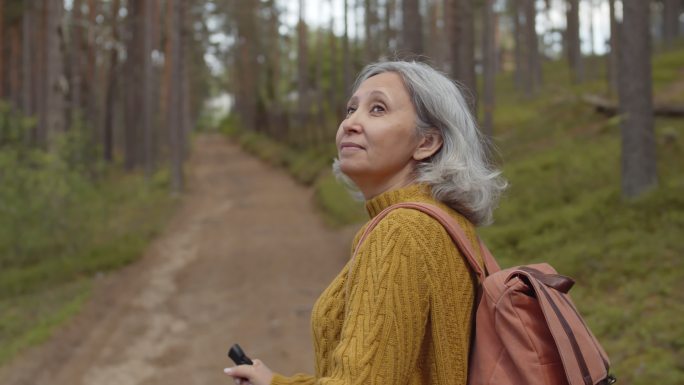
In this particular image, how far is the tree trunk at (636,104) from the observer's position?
10.7 metres

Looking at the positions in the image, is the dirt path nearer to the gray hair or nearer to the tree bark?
the gray hair

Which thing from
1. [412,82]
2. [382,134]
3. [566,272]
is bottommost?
[566,272]

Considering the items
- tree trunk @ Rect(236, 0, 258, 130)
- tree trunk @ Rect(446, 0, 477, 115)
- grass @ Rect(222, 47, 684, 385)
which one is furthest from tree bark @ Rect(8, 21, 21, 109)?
tree trunk @ Rect(446, 0, 477, 115)

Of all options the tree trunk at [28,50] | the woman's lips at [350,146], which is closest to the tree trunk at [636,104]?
the woman's lips at [350,146]

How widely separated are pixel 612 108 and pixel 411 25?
7.30 metres

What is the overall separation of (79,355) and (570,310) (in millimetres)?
8423

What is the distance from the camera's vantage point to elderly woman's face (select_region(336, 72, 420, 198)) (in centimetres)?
208

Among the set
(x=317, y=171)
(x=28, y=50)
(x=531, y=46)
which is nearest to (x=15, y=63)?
(x=28, y=50)

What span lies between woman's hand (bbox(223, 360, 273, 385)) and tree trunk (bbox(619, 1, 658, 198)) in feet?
31.4

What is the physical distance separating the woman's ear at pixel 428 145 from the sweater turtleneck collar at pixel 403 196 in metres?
0.09

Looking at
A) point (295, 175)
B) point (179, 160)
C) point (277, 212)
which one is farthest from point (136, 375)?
point (295, 175)

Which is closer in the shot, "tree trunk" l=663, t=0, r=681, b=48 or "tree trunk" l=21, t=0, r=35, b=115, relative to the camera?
"tree trunk" l=21, t=0, r=35, b=115

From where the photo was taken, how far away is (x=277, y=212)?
20.3 meters

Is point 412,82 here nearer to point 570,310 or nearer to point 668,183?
point 570,310
